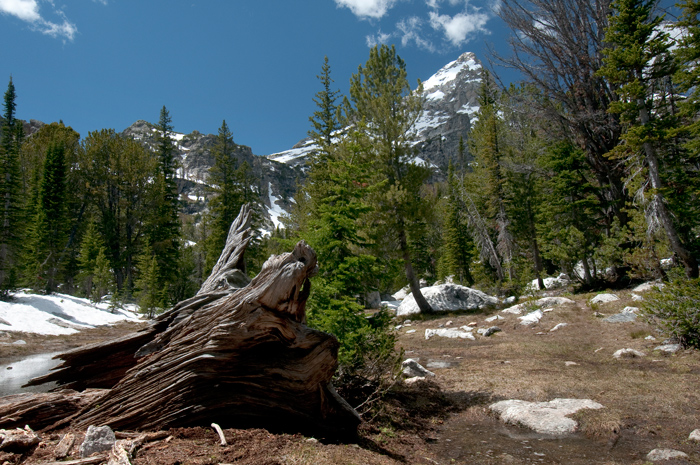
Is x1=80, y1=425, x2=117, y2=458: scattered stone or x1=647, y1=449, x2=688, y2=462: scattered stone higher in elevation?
x1=80, y1=425, x2=117, y2=458: scattered stone

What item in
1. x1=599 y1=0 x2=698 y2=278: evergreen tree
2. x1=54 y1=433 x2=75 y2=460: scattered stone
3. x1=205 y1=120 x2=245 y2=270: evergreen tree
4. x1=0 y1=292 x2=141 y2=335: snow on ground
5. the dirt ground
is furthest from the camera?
x1=205 y1=120 x2=245 y2=270: evergreen tree

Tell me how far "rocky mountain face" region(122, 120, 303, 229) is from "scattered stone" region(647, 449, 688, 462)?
451 ft

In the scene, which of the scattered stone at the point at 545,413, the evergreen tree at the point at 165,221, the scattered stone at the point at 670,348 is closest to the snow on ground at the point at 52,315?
the evergreen tree at the point at 165,221

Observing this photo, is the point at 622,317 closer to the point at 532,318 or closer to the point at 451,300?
the point at 532,318

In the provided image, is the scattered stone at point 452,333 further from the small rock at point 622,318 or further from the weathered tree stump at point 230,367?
the weathered tree stump at point 230,367

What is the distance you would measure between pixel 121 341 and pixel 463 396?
596 centimetres

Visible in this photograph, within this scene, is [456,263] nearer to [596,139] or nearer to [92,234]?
[596,139]

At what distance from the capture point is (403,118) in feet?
65.5

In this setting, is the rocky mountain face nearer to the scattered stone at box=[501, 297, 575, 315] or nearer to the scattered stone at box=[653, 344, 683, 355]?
the scattered stone at box=[501, 297, 575, 315]

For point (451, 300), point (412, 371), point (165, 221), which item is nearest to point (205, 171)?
point (165, 221)

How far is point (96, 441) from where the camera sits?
312 cm

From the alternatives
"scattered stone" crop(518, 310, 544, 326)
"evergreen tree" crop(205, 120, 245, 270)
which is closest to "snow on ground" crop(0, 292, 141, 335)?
"evergreen tree" crop(205, 120, 245, 270)

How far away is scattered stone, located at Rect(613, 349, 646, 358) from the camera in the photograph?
8.67m

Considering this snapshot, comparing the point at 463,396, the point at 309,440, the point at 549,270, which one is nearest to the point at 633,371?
the point at 463,396
